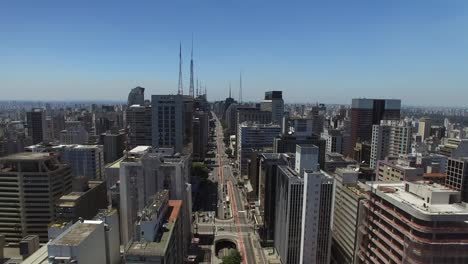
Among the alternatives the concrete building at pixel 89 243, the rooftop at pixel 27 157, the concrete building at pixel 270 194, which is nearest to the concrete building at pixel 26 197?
the rooftop at pixel 27 157

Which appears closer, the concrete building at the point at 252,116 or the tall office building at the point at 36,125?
the concrete building at the point at 252,116

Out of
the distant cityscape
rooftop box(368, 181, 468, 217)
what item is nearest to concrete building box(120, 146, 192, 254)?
the distant cityscape

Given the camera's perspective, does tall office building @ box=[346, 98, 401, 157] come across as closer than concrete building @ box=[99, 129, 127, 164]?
No

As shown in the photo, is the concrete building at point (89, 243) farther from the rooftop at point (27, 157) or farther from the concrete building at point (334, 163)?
the concrete building at point (334, 163)

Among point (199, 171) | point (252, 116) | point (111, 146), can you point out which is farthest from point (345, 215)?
point (252, 116)

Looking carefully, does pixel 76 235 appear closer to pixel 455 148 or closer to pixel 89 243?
pixel 89 243

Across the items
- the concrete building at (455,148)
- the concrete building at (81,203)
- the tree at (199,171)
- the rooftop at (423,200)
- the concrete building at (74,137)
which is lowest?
the tree at (199,171)

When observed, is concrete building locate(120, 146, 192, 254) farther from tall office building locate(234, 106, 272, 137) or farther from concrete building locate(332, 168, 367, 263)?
tall office building locate(234, 106, 272, 137)
